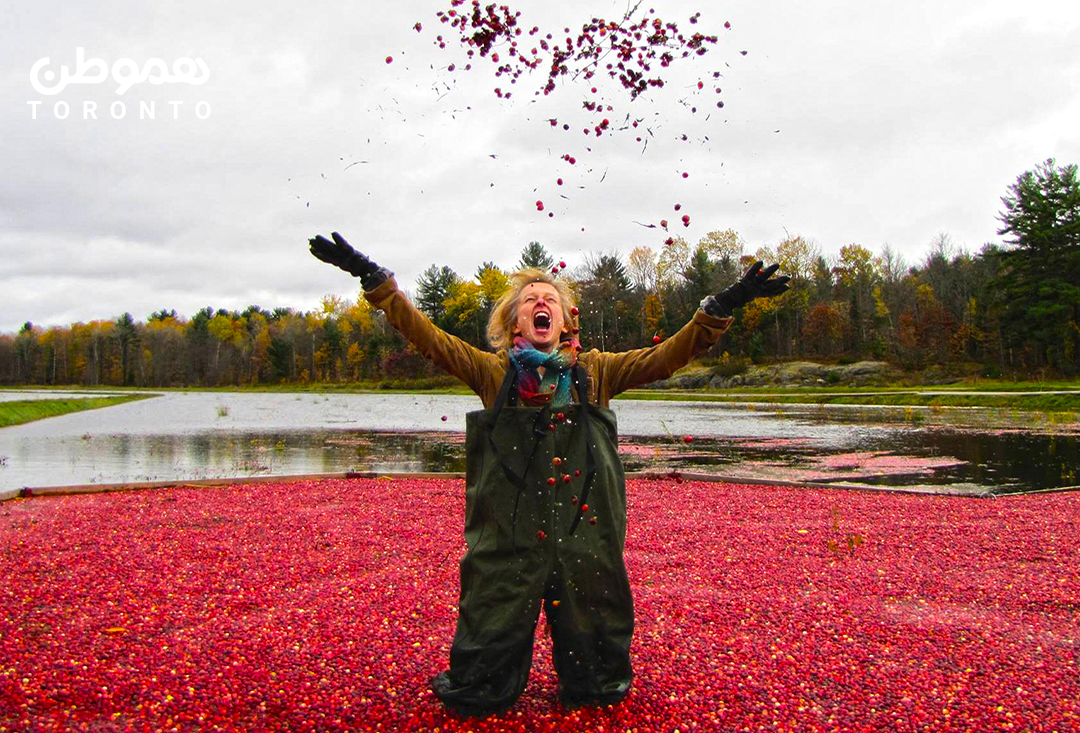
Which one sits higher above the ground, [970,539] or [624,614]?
[624,614]

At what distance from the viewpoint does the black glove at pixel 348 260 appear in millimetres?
3281

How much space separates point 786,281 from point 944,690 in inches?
86.4

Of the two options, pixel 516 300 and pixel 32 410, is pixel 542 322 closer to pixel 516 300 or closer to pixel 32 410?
pixel 516 300

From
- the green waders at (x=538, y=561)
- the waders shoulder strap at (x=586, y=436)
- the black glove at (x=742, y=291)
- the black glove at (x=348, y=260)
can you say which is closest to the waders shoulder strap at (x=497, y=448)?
the green waders at (x=538, y=561)

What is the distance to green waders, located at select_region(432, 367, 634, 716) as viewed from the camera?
3.30 m

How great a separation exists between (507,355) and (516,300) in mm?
296

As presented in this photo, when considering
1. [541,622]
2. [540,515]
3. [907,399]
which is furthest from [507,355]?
[907,399]

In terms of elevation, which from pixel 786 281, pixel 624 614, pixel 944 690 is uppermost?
pixel 786 281

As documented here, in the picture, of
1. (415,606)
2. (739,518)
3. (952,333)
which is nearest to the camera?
(415,606)

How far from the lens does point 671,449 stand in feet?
56.3

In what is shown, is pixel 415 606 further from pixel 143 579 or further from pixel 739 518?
pixel 739 518

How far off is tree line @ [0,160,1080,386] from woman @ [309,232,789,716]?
2.43 ft

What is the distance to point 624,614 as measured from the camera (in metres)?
3.44

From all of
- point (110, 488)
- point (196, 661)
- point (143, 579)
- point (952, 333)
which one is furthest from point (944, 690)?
point (952, 333)
